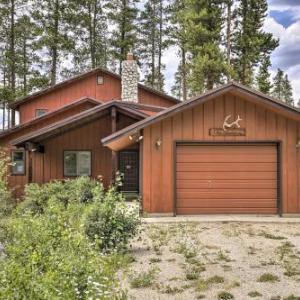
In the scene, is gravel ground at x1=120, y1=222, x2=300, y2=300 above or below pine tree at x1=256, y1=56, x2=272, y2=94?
below

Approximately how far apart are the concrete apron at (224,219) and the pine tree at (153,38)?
25875mm

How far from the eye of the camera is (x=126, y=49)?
32781 millimetres

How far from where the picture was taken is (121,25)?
32500mm

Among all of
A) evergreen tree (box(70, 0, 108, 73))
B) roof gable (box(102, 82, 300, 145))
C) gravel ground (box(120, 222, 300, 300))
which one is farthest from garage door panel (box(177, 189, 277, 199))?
evergreen tree (box(70, 0, 108, 73))

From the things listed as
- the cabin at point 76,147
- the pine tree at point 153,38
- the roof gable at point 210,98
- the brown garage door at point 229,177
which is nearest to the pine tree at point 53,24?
the pine tree at point 153,38

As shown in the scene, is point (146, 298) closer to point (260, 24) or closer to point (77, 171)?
point (77, 171)

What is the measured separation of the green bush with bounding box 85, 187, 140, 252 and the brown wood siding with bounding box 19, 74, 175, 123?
48.2ft

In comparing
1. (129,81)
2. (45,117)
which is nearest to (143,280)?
(45,117)

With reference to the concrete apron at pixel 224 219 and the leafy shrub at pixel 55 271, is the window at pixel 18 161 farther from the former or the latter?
the leafy shrub at pixel 55 271

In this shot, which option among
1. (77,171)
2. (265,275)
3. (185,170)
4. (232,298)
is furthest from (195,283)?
(77,171)

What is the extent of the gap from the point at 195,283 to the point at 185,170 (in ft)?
21.1

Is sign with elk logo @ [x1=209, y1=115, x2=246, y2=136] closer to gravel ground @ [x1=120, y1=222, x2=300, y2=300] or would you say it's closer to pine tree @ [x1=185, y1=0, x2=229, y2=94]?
gravel ground @ [x1=120, y1=222, x2=300, y2=300]

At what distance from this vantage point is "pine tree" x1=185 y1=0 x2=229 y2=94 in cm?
2761

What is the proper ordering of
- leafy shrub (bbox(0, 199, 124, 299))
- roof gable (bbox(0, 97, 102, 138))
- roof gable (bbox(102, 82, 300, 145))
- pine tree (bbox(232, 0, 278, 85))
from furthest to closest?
pine tree (bbox(232, 0, 278, 85)), roof gable (bbox(0, 97, 102, 138)), roof gable (bbox(102, 82, 300, 145)), leafy shrub (bbox(0, 199, 124, 299))
